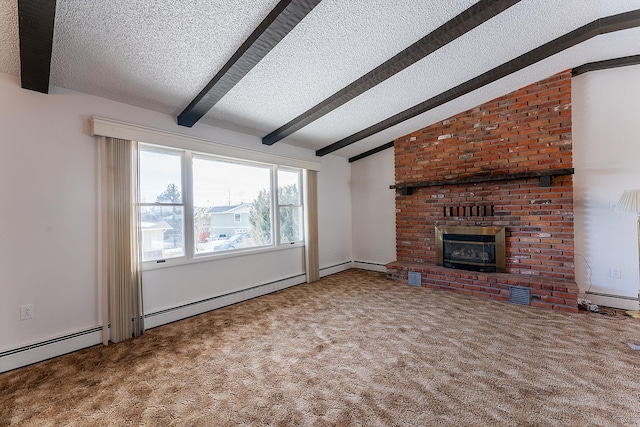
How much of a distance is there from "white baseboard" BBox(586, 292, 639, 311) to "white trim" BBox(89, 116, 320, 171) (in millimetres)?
4753

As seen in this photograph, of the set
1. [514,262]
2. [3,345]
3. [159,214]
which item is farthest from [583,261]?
[3,345]

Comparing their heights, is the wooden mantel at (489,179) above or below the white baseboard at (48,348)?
above

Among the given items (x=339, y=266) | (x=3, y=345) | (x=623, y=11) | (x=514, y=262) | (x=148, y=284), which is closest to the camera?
(x=3, y=345)

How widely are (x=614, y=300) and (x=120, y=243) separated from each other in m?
6.06

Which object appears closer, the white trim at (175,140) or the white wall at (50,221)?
the white wall at (50,221)

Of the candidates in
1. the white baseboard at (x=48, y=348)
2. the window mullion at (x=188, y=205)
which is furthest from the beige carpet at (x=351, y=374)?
the window mullion at (x=188, y=205)

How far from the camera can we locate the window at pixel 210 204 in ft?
10.6

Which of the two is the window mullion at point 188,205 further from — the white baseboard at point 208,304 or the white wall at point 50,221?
the white baseboard at point 208,304

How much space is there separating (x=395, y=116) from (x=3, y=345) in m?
5.16

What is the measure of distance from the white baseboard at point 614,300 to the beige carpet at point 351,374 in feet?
1.76

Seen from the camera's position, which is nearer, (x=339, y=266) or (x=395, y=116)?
(x=395, y=116)

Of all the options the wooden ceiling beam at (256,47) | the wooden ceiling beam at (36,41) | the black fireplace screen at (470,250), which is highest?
the wooden ceiling beam at (256,47)

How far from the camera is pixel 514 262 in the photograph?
13.4 feet

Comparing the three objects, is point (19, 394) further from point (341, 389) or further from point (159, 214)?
point (341, 389)
